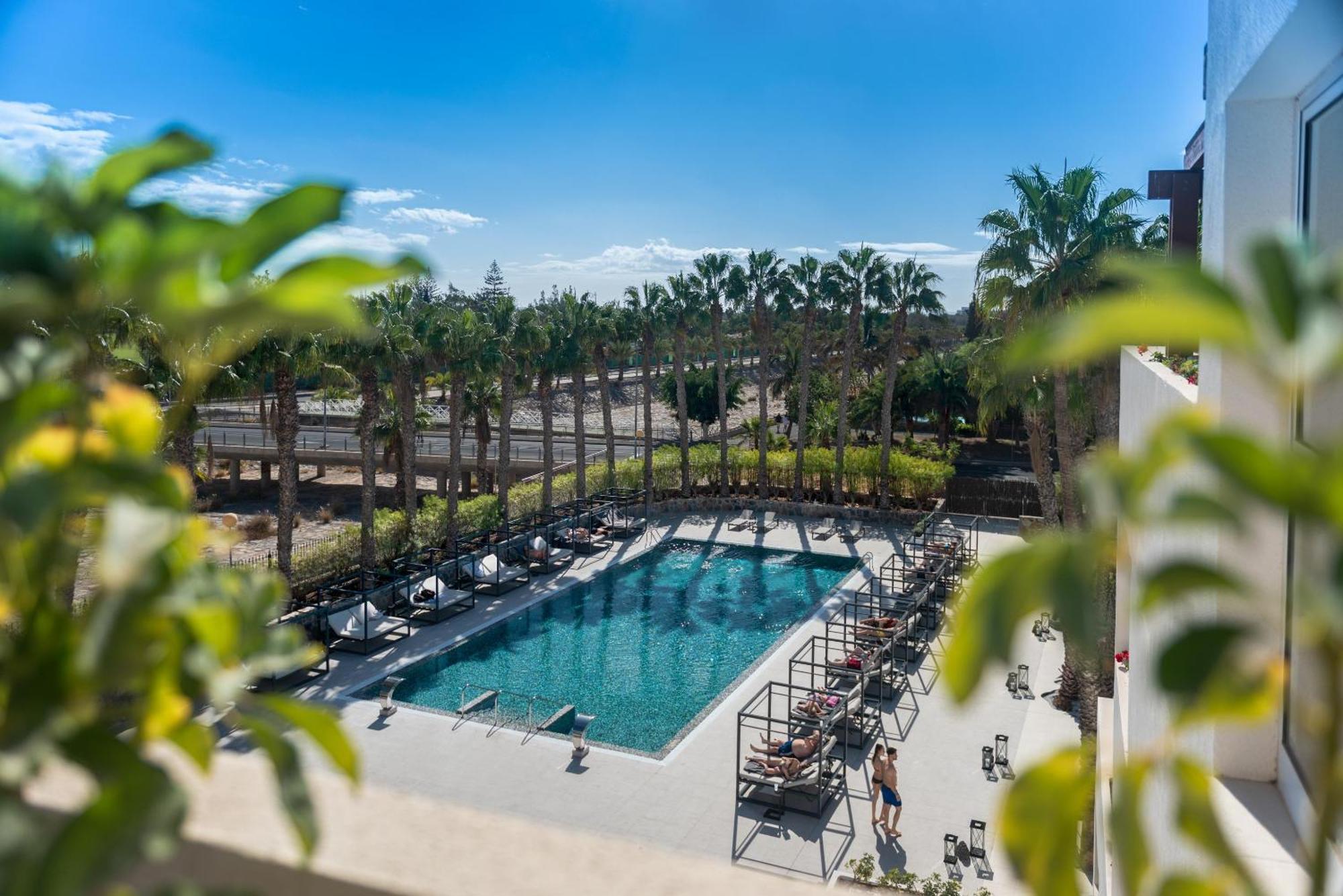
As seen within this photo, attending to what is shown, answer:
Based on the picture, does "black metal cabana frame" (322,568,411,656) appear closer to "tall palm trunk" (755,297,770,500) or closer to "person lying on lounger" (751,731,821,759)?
"person lying on lounger" (751,731,821,759)

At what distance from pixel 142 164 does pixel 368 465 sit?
70.2 ft

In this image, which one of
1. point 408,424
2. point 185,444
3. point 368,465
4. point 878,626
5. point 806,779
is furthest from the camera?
point 408,424

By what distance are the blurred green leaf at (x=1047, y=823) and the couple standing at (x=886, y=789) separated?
34.9 feet

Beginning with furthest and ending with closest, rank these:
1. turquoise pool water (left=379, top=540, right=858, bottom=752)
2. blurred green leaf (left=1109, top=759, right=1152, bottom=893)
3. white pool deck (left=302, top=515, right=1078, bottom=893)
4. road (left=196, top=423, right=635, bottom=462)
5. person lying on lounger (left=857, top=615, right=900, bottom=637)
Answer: road (left=196, top=423, right=635, bottom=462) → person lying on lounger (left=857, top=615, right=900, bottom=637) → turquoise pool water (left=379, top=540, right=858, bottom=752) → white pool deck (left=302, top=515, right=1078, bottom=893) → blurred green leaf (left=1109, top=759, right=1152, bottom=893)

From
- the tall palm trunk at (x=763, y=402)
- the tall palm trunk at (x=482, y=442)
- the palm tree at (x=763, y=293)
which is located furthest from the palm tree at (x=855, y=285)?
the tall palm trunk at (x=482, y=442)

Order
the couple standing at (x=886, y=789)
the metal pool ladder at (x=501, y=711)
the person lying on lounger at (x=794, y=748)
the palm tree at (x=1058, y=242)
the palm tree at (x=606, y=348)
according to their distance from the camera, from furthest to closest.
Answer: the palm tree at (x=606, y=348), the palm tree at (x=1058, y=242), the metal pool ladder at (x=501, y=711), the person lying on lounger at (x=794, y=748), the couple standing at (x=886, y=789)

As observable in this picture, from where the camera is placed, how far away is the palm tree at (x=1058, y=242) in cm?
1558

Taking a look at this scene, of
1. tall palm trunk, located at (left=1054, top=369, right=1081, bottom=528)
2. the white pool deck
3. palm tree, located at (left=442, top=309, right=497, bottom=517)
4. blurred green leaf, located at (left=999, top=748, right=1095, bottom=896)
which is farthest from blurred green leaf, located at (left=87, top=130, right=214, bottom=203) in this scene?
palm tree, located at (left=442, top=309, right=497, bottom=517)

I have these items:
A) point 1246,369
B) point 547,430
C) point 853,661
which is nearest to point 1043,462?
point 853,661

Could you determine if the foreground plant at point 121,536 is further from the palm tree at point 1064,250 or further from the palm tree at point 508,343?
the palm tree at point 508,343

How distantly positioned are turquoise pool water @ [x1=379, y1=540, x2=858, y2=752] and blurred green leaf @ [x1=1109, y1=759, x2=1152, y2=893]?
531 inches

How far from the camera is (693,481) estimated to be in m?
33.1

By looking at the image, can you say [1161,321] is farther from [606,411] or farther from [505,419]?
[606,411]

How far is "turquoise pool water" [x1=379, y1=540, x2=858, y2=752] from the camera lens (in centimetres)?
1583
